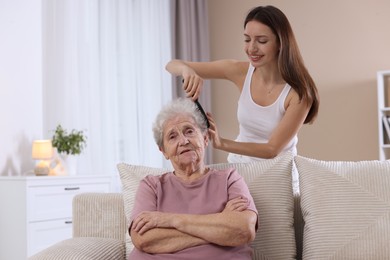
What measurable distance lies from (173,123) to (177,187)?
233 millimetres

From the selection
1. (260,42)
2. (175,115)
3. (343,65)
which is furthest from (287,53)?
(343,65)

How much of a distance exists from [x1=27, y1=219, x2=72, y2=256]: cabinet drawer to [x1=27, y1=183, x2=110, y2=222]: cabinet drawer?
4cm

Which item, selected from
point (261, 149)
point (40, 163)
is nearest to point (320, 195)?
point (261, 149)

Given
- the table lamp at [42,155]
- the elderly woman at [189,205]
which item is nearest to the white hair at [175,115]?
the elderly woman at [189,205]

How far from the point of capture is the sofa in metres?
2.11

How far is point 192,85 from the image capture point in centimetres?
240

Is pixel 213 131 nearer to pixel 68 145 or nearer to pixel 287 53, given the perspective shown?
pixel 287 53

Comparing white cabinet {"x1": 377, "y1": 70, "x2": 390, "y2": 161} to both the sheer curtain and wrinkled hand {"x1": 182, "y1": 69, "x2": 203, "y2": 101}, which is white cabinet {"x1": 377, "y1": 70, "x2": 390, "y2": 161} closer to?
the sheer curtain

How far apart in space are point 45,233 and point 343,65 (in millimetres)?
2867

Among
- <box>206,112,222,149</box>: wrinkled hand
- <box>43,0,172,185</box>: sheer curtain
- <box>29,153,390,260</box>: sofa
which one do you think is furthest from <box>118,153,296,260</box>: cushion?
<box>43,0,172,185</box>: sheer curtain

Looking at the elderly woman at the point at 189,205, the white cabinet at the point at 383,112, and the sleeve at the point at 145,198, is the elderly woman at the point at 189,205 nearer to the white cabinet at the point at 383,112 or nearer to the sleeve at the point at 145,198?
the sleeve at the point at 145,198

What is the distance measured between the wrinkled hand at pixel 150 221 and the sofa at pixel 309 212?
0.60 ft

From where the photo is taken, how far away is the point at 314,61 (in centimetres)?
552

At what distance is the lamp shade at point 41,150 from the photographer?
4.13m
